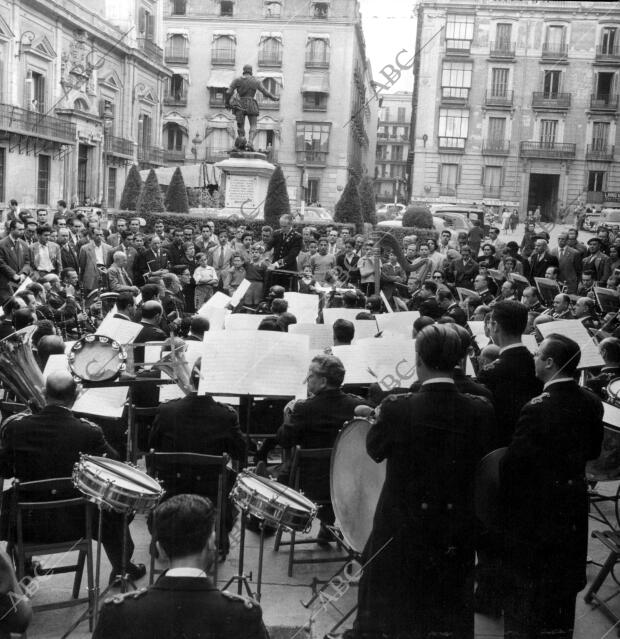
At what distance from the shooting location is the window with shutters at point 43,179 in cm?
3384

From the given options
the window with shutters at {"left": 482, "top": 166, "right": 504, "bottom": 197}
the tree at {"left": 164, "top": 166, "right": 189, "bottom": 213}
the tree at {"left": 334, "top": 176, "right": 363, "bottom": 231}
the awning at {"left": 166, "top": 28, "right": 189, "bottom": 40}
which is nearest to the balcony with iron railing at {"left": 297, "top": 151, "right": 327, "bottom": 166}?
the window with shutters at {"left": 482, "top": 166, "right": 504, "bottom": 197}

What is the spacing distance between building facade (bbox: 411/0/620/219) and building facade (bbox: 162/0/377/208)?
3.25 m

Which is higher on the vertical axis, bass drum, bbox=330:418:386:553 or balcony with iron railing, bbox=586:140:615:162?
balcony with iron railing, bbox=586:140:615:162

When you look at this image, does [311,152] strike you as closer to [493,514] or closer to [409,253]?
[409,253]

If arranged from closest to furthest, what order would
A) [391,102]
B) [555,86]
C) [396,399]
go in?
[396,399]
[555,86]
[391,102]

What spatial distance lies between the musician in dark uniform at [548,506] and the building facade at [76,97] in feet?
84.1

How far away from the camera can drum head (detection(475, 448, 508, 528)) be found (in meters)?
3.78

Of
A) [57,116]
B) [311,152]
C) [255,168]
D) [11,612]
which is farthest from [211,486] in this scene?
[311,152]

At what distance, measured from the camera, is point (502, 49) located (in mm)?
32812

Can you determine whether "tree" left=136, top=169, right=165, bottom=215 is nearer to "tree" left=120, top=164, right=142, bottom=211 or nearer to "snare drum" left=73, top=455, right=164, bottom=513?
"tree" left=120, top=164, right=142, bottom=211

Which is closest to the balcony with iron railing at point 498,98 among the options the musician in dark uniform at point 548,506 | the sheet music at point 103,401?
the sheet music at point 103,401

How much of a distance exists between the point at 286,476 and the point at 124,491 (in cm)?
176

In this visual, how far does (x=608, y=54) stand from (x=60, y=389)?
28.3 m

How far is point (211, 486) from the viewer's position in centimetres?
489
